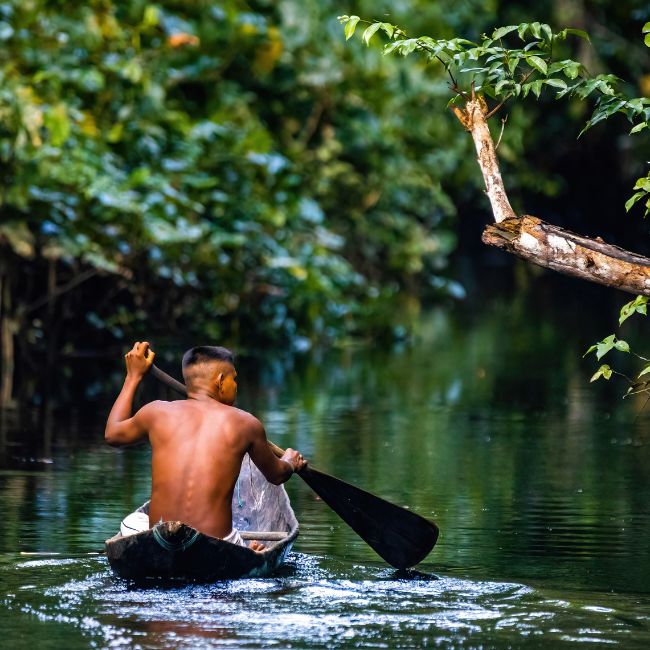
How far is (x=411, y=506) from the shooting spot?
1014 centimetres

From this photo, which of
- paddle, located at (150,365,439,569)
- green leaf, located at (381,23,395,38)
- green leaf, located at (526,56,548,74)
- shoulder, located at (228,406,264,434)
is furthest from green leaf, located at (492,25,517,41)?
paddle, located at (150,365,439,569)

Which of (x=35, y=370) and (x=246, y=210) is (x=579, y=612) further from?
(x=246, y=210)

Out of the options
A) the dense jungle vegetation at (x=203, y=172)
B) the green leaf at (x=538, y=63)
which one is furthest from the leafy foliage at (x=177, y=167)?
the green leaf at (x=538, y=63)

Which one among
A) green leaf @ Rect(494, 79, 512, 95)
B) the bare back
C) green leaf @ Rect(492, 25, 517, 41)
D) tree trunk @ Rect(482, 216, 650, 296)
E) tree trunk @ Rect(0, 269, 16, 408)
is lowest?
the bare back

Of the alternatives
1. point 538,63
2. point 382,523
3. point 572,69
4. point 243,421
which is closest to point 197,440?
point 243,421

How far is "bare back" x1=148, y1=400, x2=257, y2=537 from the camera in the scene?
7559mm

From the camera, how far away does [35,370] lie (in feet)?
58.6

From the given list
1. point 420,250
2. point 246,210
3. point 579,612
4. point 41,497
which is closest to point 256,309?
point 246,210

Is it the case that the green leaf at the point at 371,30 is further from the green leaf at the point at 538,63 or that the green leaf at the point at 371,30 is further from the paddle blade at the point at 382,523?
the paddle blade at the point at 382,523

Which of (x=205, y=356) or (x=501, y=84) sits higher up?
(x=501, y=84)

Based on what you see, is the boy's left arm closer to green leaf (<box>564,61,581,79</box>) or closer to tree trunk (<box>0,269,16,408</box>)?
green leaf (<box>564,61,581,79</box>)

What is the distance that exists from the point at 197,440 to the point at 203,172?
12723 millimetres

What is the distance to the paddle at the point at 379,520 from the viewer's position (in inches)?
324

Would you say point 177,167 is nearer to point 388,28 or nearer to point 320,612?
point 388,28
